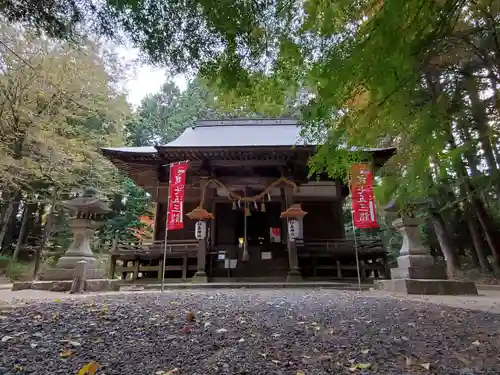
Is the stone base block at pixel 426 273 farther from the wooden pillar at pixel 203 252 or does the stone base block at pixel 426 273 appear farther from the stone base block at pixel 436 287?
the wooden pillar at pixel 203 252

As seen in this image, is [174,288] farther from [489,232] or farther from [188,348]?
[489,232]

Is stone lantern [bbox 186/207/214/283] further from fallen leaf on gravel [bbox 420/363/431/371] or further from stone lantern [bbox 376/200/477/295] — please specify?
fallen leaf on gravel [bbox 420/363/431/371]

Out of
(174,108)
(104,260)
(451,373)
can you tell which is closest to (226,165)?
(451,373)

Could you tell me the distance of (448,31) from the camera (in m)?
2.62

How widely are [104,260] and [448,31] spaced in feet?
59.2

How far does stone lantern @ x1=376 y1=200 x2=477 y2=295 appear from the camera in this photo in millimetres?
5961

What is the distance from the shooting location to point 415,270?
6.23m

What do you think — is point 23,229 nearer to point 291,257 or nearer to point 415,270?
point 291,257

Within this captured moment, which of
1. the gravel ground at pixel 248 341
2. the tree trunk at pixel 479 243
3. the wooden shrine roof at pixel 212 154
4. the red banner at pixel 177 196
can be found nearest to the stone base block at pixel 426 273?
the gravel ground at pixel 248 341

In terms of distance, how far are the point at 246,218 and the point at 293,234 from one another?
211 centimetres

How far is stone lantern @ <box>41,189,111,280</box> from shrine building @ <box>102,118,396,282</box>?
2.39 meters

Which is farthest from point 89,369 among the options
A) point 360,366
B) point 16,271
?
point 16,271

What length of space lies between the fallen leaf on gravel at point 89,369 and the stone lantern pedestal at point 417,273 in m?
5.60

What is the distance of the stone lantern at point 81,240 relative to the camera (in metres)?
7.11
